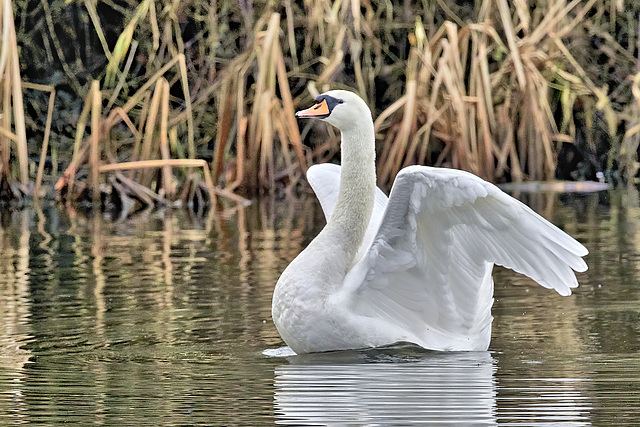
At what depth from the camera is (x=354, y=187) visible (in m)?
5.13

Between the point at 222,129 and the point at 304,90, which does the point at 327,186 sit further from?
the point at 304,90

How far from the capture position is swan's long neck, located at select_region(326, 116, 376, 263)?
5.11 meters

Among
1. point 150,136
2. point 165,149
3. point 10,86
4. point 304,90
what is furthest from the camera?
point 304,90

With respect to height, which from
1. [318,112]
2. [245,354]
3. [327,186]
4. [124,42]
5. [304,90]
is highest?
[124,42]

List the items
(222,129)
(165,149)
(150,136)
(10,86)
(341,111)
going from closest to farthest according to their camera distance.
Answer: (341,111)
(10,86)
(165,149)
(150,136)
(222,129)

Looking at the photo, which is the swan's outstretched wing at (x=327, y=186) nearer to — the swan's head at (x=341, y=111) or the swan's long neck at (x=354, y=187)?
the swan's long neck at (x=354, y=187)

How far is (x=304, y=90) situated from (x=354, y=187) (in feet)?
26.9

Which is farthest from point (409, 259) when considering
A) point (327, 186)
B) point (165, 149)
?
point (165, 149)

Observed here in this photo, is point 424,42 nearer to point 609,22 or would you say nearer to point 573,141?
point 573,141

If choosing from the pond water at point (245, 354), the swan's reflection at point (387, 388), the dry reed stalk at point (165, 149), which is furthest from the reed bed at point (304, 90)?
the swan's reflection at point (387, 388)

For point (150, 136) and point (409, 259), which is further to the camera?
point (150, 136)

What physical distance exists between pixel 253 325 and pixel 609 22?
10.1 metres

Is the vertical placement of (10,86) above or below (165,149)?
above

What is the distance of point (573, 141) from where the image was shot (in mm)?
13109
